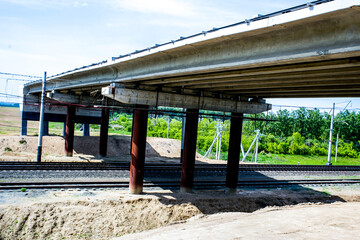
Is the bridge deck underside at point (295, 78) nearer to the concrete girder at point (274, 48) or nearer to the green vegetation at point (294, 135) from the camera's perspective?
the concrete girder at point (274, 48)

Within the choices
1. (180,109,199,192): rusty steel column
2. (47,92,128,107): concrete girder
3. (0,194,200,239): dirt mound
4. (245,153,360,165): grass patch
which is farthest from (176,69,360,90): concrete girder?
(245,153,360,165): grass patch

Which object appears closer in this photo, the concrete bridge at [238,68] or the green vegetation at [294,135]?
the concrete bridge at [238,68]

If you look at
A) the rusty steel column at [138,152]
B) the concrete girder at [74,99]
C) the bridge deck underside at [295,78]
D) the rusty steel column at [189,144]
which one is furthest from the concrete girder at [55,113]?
the bridge deck underside at [295,78]

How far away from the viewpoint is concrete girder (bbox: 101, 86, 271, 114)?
60.4ft

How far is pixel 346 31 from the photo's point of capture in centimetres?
764

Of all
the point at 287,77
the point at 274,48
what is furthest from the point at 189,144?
the point at 274,48

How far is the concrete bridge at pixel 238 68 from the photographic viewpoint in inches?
313

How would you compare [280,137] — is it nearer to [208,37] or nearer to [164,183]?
[164,183]

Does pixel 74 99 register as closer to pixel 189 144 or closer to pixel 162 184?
pixel 162 184

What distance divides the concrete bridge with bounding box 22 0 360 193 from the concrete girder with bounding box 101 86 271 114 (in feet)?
0.19

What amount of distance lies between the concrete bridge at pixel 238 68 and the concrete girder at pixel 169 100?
0.06m

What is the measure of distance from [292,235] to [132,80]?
11802 mm

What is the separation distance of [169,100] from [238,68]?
8154 millimetres

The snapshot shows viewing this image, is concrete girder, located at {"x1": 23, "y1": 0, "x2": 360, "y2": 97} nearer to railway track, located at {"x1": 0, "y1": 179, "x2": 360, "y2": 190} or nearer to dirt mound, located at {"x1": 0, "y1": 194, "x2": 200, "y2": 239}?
dirt mound, located at {"x1": 0, "y1": 194, "x2": 200, "y2": 239}
